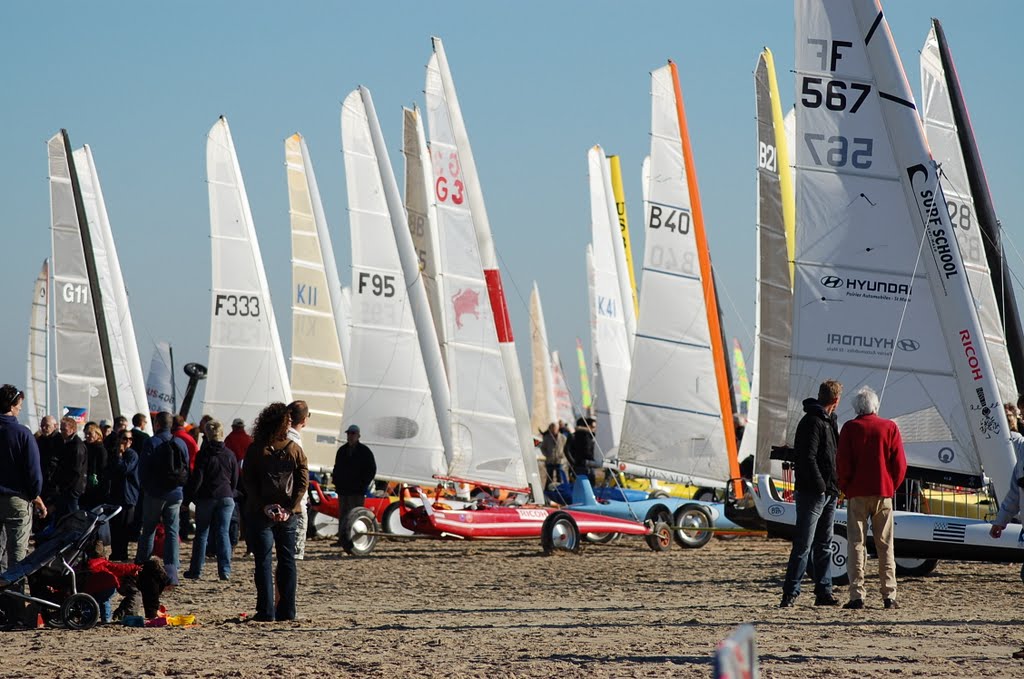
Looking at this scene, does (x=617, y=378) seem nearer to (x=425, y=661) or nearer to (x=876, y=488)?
(x=876, y=488)

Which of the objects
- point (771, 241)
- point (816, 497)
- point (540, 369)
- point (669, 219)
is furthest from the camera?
point (540, 369)

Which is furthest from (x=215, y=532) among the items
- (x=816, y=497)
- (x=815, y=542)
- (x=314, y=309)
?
(x=314, y=309)

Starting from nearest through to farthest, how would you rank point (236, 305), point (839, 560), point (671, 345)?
point (839, 560) → point (671, 345) → point (236, 305)

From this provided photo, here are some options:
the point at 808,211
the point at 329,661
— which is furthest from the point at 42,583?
the point at 808,211

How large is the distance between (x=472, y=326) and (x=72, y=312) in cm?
903

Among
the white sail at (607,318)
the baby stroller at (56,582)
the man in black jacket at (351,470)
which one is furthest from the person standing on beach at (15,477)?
the white sail at (607,318)

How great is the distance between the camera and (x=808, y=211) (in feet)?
47.2

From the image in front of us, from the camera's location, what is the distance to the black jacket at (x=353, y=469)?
1720 centimetres

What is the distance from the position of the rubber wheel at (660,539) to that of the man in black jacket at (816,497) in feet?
21.5

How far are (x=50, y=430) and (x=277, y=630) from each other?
736 cm

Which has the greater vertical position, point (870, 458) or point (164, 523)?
point (870, 458)

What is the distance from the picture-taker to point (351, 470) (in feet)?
56.7

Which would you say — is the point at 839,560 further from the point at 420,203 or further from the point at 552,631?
the point at 420,203

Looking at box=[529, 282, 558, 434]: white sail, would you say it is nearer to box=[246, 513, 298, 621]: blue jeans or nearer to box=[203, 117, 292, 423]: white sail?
box=[203, 117, 292, 423]: white sail
